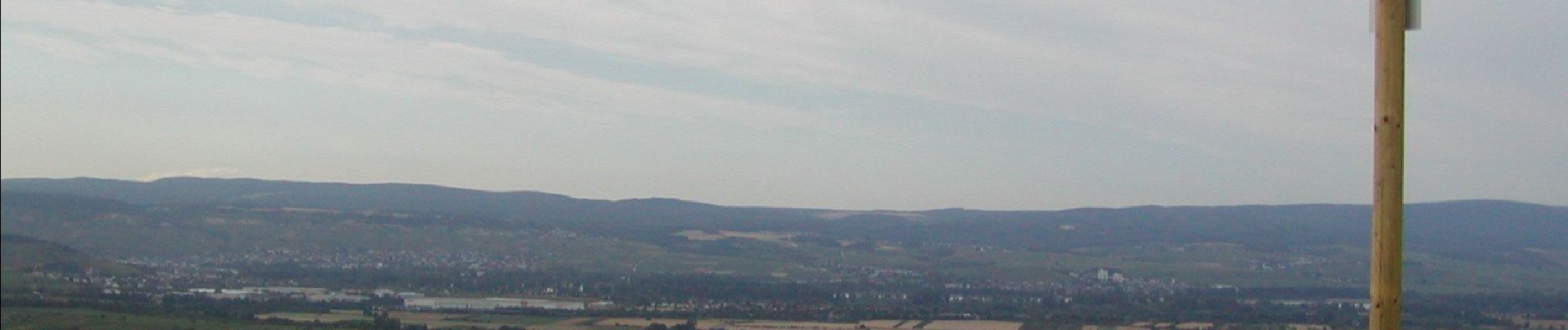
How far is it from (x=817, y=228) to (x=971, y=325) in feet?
228

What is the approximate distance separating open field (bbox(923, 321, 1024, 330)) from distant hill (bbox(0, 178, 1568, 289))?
1051 inches

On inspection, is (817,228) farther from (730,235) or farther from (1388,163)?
(1388,163)

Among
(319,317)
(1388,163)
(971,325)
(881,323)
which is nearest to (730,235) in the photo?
(881,323)

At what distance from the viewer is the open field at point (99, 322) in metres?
16.2

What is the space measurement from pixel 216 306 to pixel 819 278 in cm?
4760

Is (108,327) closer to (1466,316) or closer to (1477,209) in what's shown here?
(1466,316)

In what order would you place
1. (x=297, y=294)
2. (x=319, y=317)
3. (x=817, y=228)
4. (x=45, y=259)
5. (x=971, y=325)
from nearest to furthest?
1. (x=45, y=259)
2. (x=319, y=317)
3. (x=297, y=294)
4. (x=971, y=325)
5. (x=817, y=228)

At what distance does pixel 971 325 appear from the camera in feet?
181

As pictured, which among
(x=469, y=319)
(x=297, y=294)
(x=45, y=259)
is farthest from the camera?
(x=297, y=294)

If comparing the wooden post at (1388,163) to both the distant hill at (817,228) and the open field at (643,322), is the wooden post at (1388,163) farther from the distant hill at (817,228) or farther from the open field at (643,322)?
the open field at (643,322)

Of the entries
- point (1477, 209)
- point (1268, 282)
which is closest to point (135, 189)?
point (1268, 282)

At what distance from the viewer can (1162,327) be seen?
5519 centimetres

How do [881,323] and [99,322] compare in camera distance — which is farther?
[881,323]

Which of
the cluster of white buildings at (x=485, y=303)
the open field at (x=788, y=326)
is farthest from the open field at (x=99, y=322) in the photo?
the open field at (x=788, y=326)
